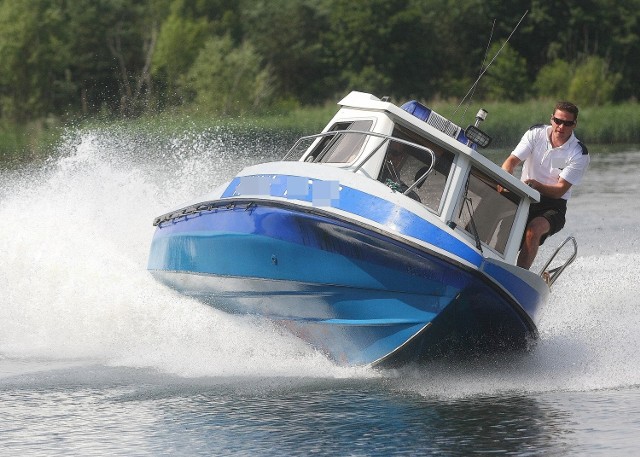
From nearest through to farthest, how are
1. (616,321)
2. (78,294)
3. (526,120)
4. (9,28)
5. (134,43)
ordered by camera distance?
(616,321) < (78,294) < (526,120) < (9,28) < (134,43)

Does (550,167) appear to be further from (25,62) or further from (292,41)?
(292,41)

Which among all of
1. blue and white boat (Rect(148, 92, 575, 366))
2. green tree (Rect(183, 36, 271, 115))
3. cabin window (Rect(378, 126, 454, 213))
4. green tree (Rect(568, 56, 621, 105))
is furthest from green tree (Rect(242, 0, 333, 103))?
cabin window (Rect(378, 126, 454, 213))

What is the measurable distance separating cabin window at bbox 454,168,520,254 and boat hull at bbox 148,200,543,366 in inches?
18.1

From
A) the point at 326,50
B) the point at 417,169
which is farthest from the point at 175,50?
the point at 417,169

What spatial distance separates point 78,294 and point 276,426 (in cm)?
474

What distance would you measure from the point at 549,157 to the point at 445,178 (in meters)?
1.21

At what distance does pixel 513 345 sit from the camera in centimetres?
1020

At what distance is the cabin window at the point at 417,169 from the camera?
32.7ft

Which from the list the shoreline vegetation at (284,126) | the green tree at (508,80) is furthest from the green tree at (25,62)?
the green tree at (508,80)

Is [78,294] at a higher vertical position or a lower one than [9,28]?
lower

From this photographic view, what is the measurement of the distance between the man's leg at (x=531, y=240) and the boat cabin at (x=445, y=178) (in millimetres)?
438

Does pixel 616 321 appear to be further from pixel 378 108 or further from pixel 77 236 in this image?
pixel 77 236

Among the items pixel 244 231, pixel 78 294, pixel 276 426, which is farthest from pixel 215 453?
pixel 78 294

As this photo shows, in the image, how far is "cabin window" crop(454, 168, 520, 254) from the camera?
9.99 m
